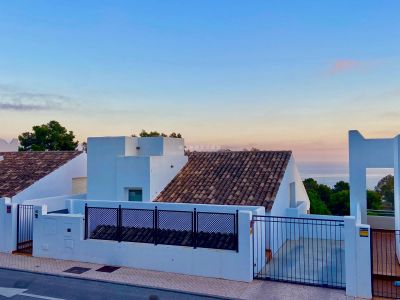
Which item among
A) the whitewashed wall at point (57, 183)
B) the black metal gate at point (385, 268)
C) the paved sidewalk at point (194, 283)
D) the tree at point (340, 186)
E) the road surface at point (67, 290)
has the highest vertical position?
the whitewashed wall at point (57, 183)

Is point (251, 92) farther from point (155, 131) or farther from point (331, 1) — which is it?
point (155, 131)

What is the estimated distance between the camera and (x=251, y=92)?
2062 centimetres

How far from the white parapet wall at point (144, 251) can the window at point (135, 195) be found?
131 inches

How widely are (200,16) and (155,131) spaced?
1162 inches

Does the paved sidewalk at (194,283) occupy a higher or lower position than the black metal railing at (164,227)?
lower

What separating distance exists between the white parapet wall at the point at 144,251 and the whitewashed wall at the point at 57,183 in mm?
4200

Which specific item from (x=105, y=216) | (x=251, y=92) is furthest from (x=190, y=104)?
(x=105, y=216)

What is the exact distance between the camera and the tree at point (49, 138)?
135 ft

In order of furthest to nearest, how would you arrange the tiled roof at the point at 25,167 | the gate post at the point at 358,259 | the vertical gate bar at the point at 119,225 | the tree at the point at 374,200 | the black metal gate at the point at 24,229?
1. the tree at the point at 374,200
2. the tiled roof at the point at 25,167
3. the black metal gate at the point at 24,229
4. the vertical gate bar at the point at 119,225
5. the gate post at the point at 358,259

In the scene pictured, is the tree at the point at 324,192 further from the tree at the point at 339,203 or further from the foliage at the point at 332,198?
the tree at the point at 339,203

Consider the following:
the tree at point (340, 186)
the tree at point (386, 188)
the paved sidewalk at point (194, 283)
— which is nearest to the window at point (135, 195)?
the paved sidewalk at point (194, 283)

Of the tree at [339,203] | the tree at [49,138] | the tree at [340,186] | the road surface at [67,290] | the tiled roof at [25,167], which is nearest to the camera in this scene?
the road surface at [67,290]

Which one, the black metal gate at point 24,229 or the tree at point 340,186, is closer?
the black metal gate at point 24,229

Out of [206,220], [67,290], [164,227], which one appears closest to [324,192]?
[206,220]
